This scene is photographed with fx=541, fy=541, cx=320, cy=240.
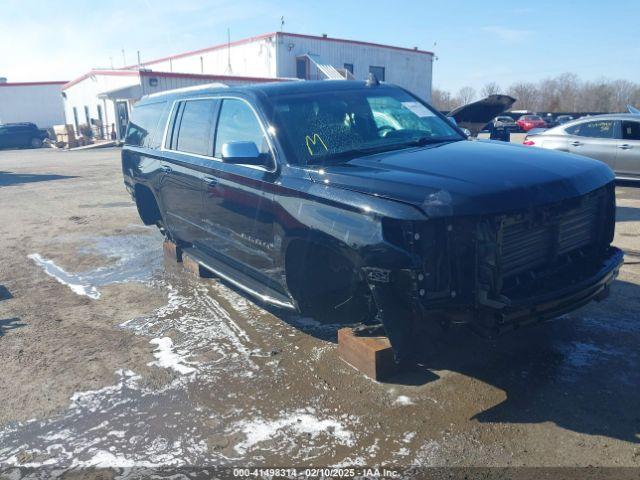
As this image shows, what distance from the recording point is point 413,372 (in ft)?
12.7

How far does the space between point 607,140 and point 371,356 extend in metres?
9.38

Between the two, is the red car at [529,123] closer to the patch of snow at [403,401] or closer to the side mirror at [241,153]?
the side mirror at [241,153]

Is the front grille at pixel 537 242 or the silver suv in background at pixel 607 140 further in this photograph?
the silver suv in background at pixel 607 140

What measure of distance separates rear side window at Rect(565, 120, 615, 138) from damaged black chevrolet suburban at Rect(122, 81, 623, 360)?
763 cm

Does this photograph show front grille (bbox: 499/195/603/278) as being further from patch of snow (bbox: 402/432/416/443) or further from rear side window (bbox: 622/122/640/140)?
rear side window (bbox: 622/122/640/140)

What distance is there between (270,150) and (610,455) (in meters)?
2.88

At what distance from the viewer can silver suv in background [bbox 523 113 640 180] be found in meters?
10.6

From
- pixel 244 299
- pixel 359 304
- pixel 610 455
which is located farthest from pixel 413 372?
pixel 244 299

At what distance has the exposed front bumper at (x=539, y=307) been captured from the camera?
300cm

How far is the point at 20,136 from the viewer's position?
37.0 meters

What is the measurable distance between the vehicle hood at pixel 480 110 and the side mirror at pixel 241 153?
4976mm

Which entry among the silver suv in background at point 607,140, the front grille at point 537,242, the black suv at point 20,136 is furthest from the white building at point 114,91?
the front grille at point 537,242

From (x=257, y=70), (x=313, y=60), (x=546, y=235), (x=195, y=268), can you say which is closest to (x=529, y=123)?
(x=313, y=60)

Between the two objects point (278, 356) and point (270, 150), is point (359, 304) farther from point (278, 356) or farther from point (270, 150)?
point (270, 150)
